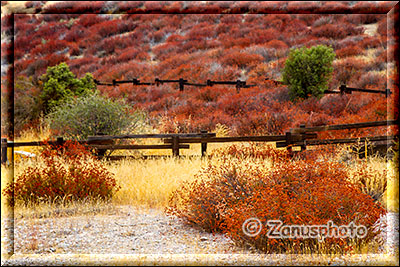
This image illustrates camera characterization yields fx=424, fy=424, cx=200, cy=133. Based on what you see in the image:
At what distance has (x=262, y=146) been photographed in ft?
28.8

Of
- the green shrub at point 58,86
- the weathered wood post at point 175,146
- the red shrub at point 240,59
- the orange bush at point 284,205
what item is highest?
the red shrub at point 240,59

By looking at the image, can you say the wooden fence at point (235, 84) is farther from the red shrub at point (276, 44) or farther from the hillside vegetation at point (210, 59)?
the red shrub at point (276, 44)

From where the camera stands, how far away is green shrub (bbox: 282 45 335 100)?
1356 centimetres

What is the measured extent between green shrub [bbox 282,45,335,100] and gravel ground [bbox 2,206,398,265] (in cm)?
867

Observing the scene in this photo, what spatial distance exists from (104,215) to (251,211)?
7.23ft

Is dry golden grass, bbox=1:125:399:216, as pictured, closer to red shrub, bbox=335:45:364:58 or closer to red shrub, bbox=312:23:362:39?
red shrub, bbox=335:45:364:58

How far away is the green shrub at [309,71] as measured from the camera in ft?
44.5

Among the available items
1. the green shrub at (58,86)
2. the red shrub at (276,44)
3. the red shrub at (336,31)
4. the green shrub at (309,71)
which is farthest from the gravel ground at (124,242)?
the red shrub at (336,31)

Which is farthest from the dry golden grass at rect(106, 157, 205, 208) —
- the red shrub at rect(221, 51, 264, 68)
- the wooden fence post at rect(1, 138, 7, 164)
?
the red shrub at rect(221, 51, 264, 68)

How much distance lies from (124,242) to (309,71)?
1026 centimetres

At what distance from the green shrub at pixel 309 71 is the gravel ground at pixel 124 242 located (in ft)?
28.5

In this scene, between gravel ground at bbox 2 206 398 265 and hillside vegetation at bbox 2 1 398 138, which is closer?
gravel ground at bbox 2 206 398 265

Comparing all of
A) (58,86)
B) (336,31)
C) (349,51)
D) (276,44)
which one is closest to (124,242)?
(58,86)

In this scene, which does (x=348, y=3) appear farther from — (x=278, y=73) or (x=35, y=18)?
(x=35, y=18)
